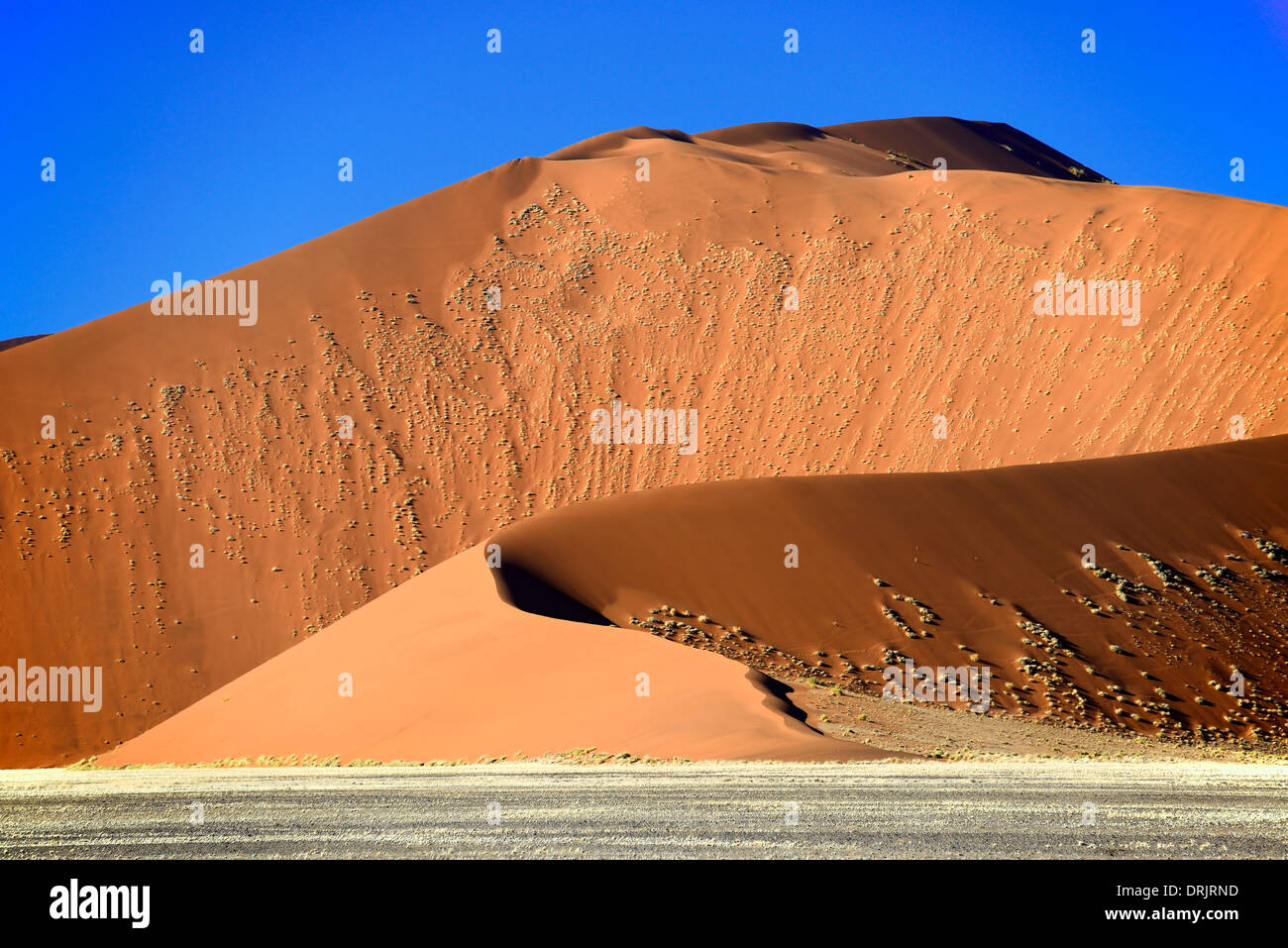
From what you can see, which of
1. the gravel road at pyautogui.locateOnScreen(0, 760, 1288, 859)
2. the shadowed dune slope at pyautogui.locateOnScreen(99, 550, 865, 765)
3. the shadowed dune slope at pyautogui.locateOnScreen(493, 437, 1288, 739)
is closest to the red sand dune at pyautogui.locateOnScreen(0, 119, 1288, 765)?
the shadowed dune slope at pyautogui.locateOnScreen(99, 550, 865, 765)

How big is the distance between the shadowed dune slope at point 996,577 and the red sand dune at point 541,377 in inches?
543

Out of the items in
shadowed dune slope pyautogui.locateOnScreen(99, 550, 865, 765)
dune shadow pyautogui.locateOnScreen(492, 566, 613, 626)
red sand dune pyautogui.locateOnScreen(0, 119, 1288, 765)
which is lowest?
shadowed dune slope pyautogui.locateOnScreen(99, 550, 865, 765)

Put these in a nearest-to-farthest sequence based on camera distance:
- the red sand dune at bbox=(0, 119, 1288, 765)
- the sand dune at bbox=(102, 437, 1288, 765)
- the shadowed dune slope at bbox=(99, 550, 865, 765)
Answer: the shadowed dune slope at bbox=(99, 550, 865, 765)
the sand dune at bbox=(102, 437, 1288, 765)
the red sand dune at bbox=(0, 119, 1288, 765)

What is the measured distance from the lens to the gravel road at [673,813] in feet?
27.5

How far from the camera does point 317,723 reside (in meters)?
20.8

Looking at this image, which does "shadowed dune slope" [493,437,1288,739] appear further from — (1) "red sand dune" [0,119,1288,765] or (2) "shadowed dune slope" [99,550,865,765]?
(1) "red sand dune" [0,119,1288,765]

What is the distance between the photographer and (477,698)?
19656 mm

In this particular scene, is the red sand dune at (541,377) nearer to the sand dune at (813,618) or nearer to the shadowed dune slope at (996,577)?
the sand dune at (813,618)

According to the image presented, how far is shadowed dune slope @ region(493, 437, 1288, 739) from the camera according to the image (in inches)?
892

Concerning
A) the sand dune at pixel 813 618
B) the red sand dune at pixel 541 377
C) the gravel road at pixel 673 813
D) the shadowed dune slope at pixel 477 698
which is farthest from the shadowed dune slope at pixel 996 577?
the red sand dune at pixel 541 377

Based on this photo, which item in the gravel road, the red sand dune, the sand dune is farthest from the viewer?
the red sand dune

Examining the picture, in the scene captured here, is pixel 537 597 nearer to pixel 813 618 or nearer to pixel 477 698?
pixel 477 698

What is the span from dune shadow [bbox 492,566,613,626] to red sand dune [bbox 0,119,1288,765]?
45.7 ft

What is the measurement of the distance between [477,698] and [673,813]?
10293 millimetres
